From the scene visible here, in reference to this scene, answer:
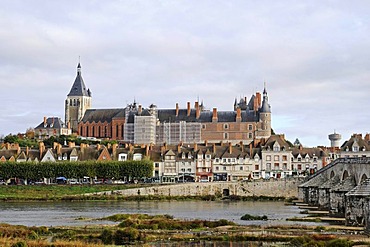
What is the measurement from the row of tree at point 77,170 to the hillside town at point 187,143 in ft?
25.9

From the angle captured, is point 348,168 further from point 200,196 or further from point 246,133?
point 246,133

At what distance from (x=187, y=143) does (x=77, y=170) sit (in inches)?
1961

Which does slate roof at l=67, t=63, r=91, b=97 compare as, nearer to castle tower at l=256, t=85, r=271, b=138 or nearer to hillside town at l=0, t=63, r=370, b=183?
hillside town at l=0, t=63, r=370, b=183

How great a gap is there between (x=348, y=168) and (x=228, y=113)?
273 feet

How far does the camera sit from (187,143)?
A: 453 ft

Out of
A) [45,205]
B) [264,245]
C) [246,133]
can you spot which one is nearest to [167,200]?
[45,205]

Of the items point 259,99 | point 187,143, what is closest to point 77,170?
point 187,143

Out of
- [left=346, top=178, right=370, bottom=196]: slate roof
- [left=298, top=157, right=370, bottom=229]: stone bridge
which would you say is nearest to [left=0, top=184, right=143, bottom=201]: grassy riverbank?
[left=298, top=157, right=370, bottom=229]: stone bridge

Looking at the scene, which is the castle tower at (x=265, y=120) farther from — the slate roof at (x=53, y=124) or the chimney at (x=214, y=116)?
the slate roof at (x=53, y=124)

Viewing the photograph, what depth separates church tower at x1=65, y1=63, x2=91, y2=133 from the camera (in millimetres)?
165750

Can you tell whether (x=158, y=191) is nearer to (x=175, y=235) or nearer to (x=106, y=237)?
(x=175, y=235)

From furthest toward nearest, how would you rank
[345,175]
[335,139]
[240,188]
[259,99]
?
[259,99], [335,139], [240,188], [345,175]

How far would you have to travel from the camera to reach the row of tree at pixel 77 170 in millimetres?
89688

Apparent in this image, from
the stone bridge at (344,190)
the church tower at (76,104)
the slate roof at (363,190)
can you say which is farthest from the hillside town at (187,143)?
the slate roof at (363,190)
